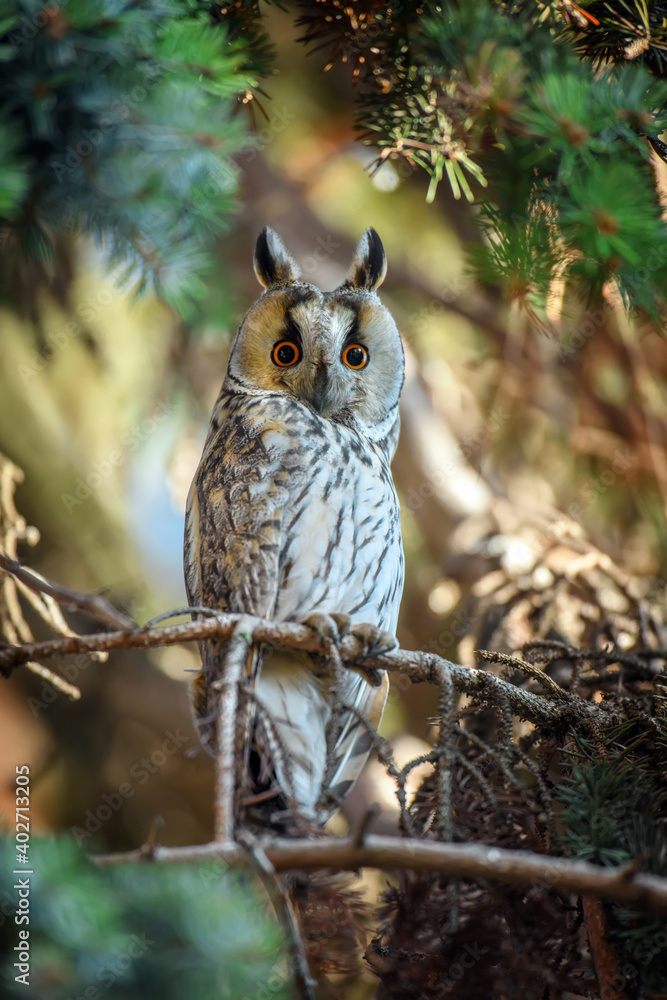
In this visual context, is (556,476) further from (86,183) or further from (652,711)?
(86,183)

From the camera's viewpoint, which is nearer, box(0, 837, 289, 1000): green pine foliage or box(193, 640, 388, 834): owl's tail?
box(0, 837, 289, 1000): green pine foliage

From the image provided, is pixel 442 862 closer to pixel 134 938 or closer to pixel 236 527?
pixel 134 938

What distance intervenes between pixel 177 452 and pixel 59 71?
2.23m

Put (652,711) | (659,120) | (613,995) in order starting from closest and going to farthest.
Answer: (613,995)
(659,120)
(652,711)

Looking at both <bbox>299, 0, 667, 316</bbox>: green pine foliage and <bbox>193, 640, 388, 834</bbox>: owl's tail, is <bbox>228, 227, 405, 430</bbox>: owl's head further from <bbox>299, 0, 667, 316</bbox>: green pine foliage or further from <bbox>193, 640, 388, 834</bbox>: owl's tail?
<bbox>193, 640, 388, 834</bbox>: owl's tail

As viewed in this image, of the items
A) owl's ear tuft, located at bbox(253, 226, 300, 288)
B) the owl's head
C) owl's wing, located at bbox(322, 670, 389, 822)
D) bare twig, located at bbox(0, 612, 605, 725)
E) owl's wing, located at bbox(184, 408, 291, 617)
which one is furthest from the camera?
owl's ear tuft, located at bbox(253, 226, 300, 288)

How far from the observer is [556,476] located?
305cm

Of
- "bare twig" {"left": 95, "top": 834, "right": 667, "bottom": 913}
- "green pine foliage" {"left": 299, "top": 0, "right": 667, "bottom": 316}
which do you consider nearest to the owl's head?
"green pine foliage" {"left": 299, "top": 0, "right": 667, "bottom": 316}

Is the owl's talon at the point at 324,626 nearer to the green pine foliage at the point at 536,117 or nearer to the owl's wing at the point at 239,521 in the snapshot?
the owl's wing at the point at 239,521

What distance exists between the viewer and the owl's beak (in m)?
1.61

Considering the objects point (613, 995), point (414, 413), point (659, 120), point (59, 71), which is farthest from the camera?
point (414, 413)

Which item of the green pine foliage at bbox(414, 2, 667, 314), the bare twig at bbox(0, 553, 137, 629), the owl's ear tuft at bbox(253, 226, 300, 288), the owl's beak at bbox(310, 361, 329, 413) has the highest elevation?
the green pine foliage at bbox(414, 2, 667, 314)

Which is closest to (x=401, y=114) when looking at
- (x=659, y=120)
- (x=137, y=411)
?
(x=659, y=120)

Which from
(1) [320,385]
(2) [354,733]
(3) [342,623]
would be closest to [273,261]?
(1) [320,385]
